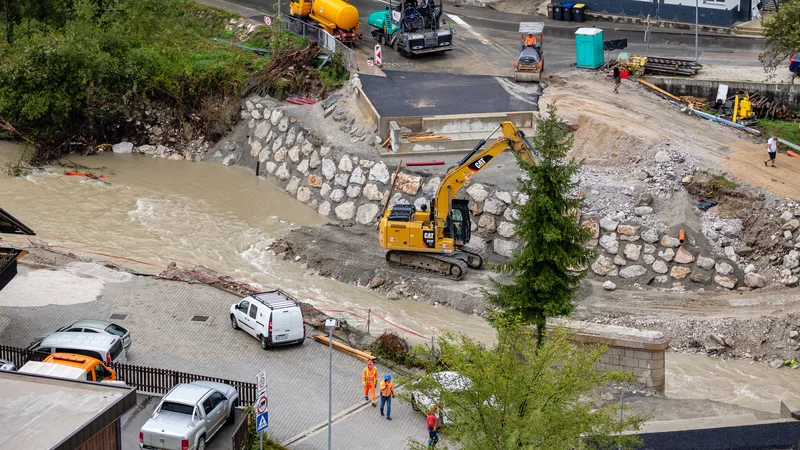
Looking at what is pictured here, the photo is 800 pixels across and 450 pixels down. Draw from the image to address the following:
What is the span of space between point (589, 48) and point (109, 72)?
22.7 m

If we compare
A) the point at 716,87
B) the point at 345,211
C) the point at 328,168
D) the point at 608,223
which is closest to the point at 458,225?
the point at 608,223

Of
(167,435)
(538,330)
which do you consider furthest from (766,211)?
(167,435)

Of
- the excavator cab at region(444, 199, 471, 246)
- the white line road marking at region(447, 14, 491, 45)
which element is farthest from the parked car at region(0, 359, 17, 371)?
the white line road marking at region(447, 14, 491, 45)

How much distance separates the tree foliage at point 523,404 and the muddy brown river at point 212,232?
10.2 m

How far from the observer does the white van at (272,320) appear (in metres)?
31.0

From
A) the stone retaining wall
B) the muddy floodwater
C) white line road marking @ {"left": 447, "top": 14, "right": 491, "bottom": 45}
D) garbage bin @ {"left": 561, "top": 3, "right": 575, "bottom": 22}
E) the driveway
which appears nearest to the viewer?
the driveway

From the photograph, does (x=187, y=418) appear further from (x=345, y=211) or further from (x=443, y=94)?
(x=443, y=94)

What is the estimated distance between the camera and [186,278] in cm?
3644

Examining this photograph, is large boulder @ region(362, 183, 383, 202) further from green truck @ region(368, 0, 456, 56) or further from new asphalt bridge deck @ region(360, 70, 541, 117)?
green truck @ region(368, 0, 456, 56)

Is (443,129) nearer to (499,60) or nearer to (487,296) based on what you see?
(499,60)

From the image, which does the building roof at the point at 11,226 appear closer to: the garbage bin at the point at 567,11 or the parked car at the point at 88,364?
the parked car at the point at 88,364

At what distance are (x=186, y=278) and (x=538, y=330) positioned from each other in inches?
491

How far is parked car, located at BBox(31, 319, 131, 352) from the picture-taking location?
30016mm

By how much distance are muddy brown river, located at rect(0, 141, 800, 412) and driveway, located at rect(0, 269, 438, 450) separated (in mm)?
4593
